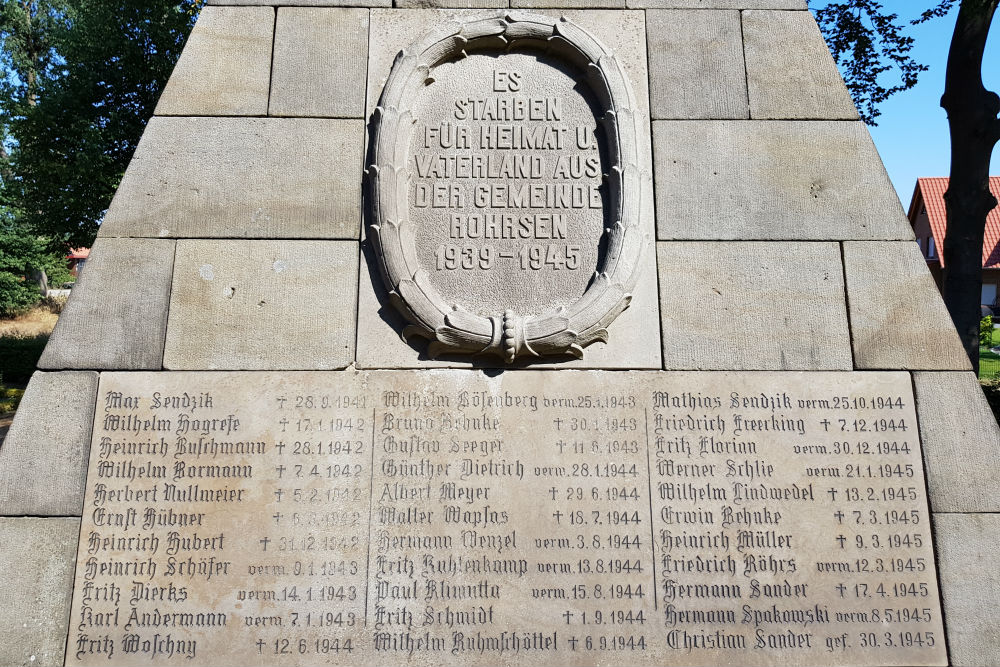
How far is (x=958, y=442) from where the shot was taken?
13.7 feet

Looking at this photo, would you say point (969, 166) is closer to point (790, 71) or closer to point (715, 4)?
point (790, 71)

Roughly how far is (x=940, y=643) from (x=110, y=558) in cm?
485

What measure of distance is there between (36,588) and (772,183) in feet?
17.3

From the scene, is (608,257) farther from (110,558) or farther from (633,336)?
(110,558)

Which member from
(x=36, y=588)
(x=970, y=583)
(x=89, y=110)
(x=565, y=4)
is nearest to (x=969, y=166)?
(x=565, y=4)

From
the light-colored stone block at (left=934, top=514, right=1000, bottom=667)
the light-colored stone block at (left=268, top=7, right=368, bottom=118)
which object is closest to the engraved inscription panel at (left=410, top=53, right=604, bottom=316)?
the light-colored stone block at (left=268, top=7, right=368, bottom=118)

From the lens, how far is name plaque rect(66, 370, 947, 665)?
387 cm

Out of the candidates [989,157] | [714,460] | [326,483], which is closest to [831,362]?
[714,460]

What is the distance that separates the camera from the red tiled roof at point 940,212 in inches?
1636

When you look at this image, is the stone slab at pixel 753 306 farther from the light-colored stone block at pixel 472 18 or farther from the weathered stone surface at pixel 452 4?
the weathered stone surface at pixel 452 4

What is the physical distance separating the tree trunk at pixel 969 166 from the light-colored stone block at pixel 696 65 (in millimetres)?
9245

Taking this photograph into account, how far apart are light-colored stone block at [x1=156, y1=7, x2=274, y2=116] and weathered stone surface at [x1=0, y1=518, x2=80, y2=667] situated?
281 centimetres

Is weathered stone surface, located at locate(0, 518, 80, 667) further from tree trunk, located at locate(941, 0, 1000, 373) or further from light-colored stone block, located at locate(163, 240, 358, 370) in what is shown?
tree trunk, located at locate(941, 0, 1000, 373)

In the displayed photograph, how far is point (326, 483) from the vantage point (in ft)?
13.3
